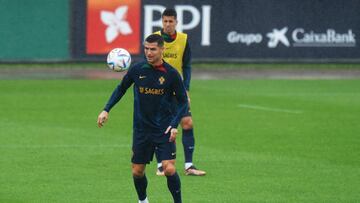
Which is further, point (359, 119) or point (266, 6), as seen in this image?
point (266, 6)

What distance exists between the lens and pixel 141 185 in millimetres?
12203

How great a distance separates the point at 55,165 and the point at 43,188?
189 centimetres

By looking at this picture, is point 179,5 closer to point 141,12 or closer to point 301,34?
point 141,12

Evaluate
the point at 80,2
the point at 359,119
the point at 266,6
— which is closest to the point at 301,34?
the point at 266,6

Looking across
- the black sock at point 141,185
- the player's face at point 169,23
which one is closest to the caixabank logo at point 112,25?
the player's face at point 169,23

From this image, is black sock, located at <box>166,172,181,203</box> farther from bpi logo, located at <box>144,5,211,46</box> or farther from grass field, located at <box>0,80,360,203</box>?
bpi logo, located at <box>144,5,211,46</box>

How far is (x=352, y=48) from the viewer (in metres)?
31.6

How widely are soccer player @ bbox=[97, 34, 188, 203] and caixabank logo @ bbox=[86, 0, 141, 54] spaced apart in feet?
58.6

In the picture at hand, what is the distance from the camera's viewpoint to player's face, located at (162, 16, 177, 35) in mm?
14836

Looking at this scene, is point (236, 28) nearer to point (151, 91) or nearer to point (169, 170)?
point (151, 91)

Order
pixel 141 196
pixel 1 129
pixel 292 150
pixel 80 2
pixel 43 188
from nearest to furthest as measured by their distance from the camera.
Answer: pixel 141 196
pixel 43 188
pixel 292 150
pixel 1 129
pixel 80 2

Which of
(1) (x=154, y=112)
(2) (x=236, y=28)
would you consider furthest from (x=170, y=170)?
(2) (x=236, y=28)

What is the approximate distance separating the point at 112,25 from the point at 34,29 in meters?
2.22

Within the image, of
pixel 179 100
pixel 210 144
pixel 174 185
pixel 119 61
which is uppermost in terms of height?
pixel 119 61
